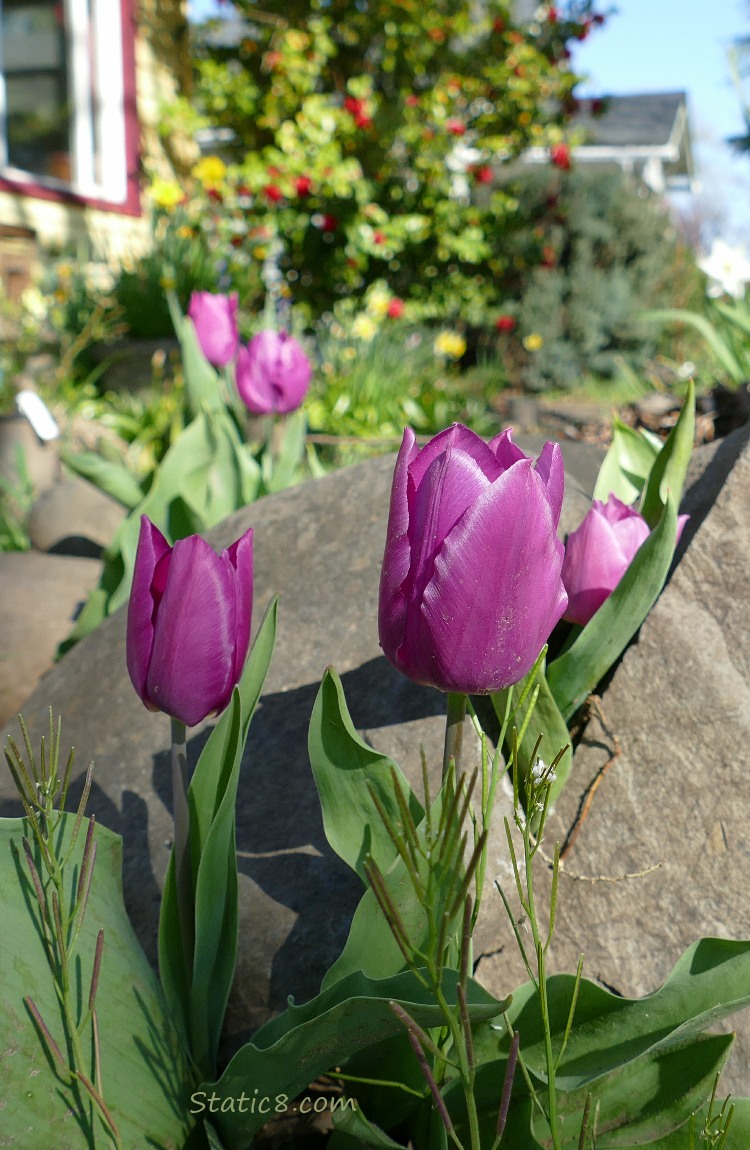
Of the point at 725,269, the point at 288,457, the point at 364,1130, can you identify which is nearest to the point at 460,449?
the point at 364,1130

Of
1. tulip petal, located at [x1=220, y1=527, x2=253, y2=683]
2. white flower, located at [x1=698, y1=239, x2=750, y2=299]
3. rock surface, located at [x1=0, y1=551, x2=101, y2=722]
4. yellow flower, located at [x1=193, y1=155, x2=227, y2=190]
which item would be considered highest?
yellow flower, located at [x1=193, y1=155, x2=227, y2=190]

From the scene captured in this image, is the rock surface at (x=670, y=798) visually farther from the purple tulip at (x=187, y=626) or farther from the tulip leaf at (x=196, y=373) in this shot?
the tulip leaf at (x=196, y=373)

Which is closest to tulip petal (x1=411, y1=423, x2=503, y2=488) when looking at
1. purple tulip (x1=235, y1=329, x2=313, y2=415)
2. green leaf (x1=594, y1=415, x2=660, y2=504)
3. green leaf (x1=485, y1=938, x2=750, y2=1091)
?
green leaf (x1=485, y1=938, x2=750, y2=1091)

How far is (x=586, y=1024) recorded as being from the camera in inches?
35.8

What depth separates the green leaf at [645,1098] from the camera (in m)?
0.88

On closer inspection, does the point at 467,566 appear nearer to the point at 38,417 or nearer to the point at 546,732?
the point at 546,732

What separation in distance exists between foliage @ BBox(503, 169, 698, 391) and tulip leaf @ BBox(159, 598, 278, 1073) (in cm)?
1056

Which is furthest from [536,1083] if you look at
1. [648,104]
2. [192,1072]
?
[648,104]

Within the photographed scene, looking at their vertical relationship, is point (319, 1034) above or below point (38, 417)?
below

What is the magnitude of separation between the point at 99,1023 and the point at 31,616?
1.74m

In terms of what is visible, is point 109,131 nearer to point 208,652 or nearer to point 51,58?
point 51,58

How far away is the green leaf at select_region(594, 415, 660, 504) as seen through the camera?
1523 mm

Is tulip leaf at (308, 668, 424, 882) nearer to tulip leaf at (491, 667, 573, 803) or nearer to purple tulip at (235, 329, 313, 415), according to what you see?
tulip leaf at (491, 667, 573, 803)

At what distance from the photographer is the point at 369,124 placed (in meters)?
7.92
